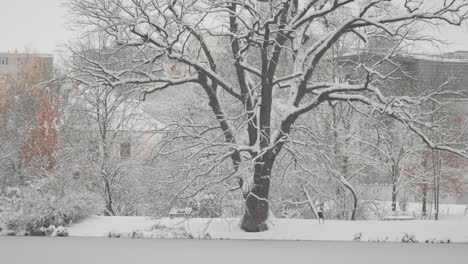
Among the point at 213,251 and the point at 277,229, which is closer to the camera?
the point at 213,251

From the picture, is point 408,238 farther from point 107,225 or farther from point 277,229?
point 107,225

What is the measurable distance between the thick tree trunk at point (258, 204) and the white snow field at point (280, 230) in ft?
0.31

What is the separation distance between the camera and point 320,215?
7.46m

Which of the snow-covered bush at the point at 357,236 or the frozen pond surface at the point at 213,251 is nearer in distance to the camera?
the frozen pond surface at the point at 213,251

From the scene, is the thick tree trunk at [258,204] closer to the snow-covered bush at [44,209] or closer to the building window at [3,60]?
the snow-covered bush at [44,209]

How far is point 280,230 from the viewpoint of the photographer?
6.72m

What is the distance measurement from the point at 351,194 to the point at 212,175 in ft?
11.1

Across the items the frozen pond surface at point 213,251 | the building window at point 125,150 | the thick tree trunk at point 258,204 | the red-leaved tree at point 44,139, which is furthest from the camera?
the building window at point 125,150

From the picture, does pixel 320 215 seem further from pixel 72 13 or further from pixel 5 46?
pixel 5 46

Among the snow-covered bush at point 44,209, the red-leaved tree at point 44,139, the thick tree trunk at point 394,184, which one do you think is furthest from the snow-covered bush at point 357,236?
the red-leaved tree at point 44,139

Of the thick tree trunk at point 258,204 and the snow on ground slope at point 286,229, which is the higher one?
the thick tree trunk at point 258,204

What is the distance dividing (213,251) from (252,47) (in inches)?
106

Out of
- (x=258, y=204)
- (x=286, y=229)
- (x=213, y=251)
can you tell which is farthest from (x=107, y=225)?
(x=286, y=229)

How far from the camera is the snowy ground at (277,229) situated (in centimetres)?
648
